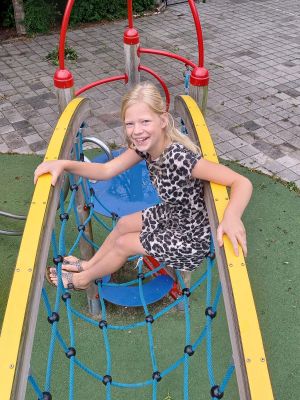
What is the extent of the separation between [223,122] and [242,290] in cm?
365

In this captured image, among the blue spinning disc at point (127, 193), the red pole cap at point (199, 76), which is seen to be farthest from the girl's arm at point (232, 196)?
the blue spinning disc at point (127, 193)

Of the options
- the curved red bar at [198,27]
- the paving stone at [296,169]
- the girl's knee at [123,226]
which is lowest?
the paving stone at [296,169]

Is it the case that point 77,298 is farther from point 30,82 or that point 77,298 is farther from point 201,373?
point 30,82

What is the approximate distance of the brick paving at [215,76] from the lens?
14.8ft

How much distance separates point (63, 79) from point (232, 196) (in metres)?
1.15

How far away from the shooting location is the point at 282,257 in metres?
3.20

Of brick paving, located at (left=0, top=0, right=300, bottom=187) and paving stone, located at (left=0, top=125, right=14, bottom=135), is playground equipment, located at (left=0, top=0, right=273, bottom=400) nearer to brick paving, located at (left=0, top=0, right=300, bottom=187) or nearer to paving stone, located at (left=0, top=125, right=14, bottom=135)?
brick paving, located at (left=0, top=0, right=300, bottom=187)

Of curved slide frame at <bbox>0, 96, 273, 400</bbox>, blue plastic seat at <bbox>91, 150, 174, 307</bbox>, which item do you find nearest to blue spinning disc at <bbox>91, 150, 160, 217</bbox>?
blue plastic seat at <bbox>91, 150, 174, 307</bbox>

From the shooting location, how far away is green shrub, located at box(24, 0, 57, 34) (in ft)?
23.6

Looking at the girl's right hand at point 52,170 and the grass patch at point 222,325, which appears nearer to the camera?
the girl's right hand at point 52,170

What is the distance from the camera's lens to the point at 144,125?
74.2 inches

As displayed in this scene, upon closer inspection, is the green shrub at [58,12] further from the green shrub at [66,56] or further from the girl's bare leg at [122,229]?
the girl's bare leg at [122,229]

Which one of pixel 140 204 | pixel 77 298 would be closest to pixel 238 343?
pixel 77 298

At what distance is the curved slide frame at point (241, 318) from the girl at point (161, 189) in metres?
0.07
